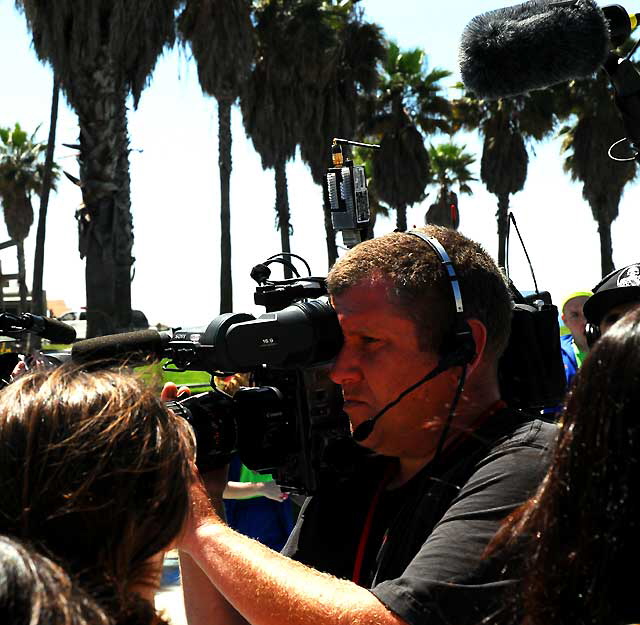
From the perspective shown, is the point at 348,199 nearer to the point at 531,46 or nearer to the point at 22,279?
the point at 531,46

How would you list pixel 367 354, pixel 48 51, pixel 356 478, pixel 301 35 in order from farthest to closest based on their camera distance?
pixel 301 35
pixel 48 51
pixel 356 478
pixel 367 354

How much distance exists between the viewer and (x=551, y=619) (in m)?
1.10

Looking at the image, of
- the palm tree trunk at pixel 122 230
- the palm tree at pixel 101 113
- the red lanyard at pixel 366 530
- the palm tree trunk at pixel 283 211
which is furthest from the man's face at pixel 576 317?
the palm tree trunk at pixel 283 211

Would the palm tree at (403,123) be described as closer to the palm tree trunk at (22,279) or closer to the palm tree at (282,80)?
the palm tree at (282,80)

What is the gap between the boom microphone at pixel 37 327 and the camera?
2.95m

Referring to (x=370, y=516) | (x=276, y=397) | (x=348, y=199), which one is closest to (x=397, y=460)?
(x=370, y=516)

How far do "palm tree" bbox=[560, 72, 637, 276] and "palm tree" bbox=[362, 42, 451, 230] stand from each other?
156 inches

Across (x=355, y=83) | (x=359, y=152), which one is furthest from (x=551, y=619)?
(x=359, y=152)

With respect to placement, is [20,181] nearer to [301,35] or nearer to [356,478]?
[301,35]

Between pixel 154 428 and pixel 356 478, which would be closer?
pixel 154 428

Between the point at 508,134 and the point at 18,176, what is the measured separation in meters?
20.5

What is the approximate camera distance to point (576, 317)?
16.8 feet

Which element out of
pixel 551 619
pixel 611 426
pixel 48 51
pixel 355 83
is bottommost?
pixel 551 619

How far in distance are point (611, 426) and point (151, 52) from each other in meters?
14.2
